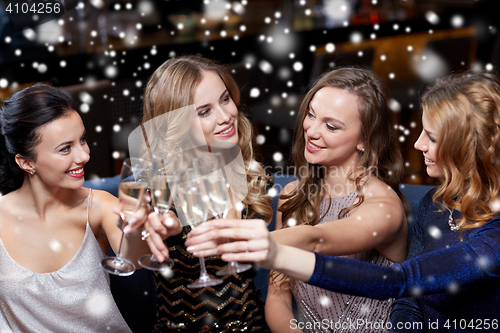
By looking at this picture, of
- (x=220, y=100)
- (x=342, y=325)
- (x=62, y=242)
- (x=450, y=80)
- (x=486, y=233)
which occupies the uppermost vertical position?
(x=450, y=80)

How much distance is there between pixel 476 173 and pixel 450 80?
0.87 ft

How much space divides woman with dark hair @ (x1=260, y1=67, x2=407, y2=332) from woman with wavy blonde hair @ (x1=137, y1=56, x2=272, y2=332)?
0.10 metres

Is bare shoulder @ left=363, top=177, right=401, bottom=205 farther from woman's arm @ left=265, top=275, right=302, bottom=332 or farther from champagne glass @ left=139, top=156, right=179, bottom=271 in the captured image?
champagne glass @ left=139, top=156, right=179, bottom=271

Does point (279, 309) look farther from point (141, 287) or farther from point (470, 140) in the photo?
point (470, 140)

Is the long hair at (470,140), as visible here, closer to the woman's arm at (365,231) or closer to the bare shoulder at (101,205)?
the woman's arm at (365,231)

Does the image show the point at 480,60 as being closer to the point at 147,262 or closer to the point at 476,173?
the point at 476,173

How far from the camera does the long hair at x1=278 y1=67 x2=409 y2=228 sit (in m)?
1.50

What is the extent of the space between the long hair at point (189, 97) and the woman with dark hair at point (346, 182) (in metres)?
0.12

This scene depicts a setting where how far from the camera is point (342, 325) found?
1.52 m

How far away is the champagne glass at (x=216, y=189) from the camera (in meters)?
0.96

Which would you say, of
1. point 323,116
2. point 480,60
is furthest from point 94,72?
point 480,60

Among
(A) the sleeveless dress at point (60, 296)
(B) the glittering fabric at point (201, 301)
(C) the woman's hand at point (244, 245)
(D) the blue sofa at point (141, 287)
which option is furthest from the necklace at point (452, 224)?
(A) the sleeveless dress at point (60, 296)

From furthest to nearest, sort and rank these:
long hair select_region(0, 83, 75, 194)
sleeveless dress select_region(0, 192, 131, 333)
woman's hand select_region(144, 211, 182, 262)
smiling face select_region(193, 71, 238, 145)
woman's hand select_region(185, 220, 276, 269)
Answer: smiling face select_region(193, 71, 238, 145), sleeveless dress select_region(0, 192, 131, 333), long hair select_region(0, 83, 75, 194), woman's hand select_region(144, 211, 182, 262), woman's hand select_region(185, 220, 276, 269)

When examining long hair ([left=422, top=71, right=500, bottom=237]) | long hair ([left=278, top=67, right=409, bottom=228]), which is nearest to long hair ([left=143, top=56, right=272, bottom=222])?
long hair ([left=278, top=67, right=409, bottom=228])
